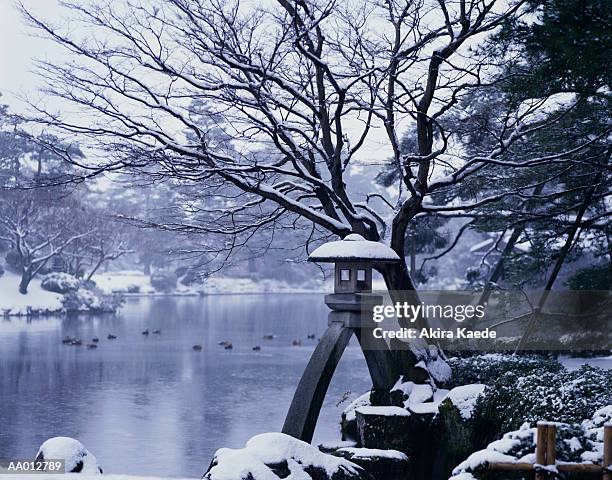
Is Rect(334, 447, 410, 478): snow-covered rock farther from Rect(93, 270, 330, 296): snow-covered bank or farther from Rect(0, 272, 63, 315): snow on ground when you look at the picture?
Rect(93, 270, 330, 296): snow-covered bank

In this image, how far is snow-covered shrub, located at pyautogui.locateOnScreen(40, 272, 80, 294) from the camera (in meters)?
35.2

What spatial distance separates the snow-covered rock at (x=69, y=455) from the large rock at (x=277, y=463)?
3.79 ft

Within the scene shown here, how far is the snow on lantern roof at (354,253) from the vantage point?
857 cm

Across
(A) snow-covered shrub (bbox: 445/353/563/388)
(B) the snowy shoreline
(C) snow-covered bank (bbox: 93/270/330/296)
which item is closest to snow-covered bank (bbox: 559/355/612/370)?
(A) snow-covered shrub (bbox: 445/353/563/388)

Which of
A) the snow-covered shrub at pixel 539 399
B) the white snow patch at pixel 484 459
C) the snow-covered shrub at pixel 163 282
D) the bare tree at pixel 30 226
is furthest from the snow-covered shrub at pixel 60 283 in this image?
the white snow patch at pixel 484 459

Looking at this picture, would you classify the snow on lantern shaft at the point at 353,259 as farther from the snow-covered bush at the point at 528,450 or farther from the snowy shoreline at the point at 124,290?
the snowy shoreline at the point at 124,290

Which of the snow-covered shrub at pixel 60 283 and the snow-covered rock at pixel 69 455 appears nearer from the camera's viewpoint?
the snow-covered rock at pixel 69 455

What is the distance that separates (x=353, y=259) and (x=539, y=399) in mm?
2638

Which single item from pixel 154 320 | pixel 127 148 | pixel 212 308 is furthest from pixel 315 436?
pixel 212 308

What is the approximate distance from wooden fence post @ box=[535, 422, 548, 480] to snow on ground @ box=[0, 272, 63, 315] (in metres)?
31.9

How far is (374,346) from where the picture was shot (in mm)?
9211

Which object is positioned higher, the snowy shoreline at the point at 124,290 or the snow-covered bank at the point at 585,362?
the snowy shoreline at the point at 124,290

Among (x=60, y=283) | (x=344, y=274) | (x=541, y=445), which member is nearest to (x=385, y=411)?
(x=344, y=274)

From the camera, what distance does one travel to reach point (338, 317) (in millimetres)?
8711
